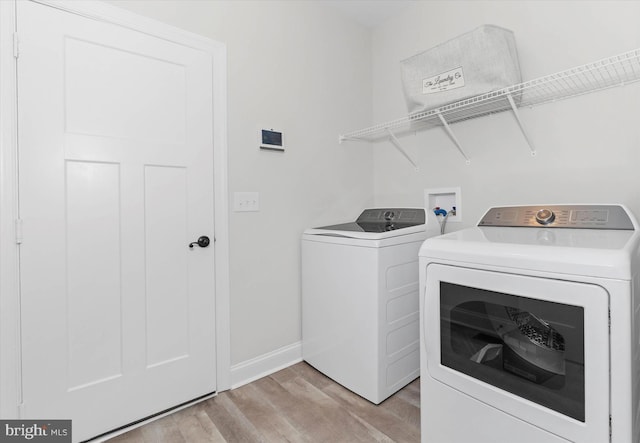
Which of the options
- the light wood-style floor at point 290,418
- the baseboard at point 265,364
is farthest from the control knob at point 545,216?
the baseboard at point 265,364

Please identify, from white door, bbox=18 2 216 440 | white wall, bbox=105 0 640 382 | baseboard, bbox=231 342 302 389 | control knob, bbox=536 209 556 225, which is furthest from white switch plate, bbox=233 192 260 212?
control knob, bbox=536 209 556 225

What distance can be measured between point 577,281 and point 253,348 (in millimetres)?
1686

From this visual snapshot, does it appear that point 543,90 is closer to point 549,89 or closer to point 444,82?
point 549,89

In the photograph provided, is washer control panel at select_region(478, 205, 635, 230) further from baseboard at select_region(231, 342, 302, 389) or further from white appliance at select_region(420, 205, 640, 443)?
baseboard at select_region(231, 342, 302, 389)

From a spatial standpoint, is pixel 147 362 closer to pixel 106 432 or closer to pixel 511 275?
pixel 106 432

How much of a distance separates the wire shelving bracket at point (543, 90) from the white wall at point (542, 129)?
41 millimetres

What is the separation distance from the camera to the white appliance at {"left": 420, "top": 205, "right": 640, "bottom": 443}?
35.3 inches

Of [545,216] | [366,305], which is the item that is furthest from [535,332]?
[366,305]

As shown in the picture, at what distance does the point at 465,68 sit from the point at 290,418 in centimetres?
202

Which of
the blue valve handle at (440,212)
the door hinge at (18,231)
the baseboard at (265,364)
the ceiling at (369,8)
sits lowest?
the baseboard at (265,364)

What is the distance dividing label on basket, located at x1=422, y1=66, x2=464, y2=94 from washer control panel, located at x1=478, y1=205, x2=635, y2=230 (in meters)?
0.71

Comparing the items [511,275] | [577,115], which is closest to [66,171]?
[511,275]

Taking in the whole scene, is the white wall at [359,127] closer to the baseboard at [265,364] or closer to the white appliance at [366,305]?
the baseboard at [265,364]

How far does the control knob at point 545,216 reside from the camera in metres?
1.47
